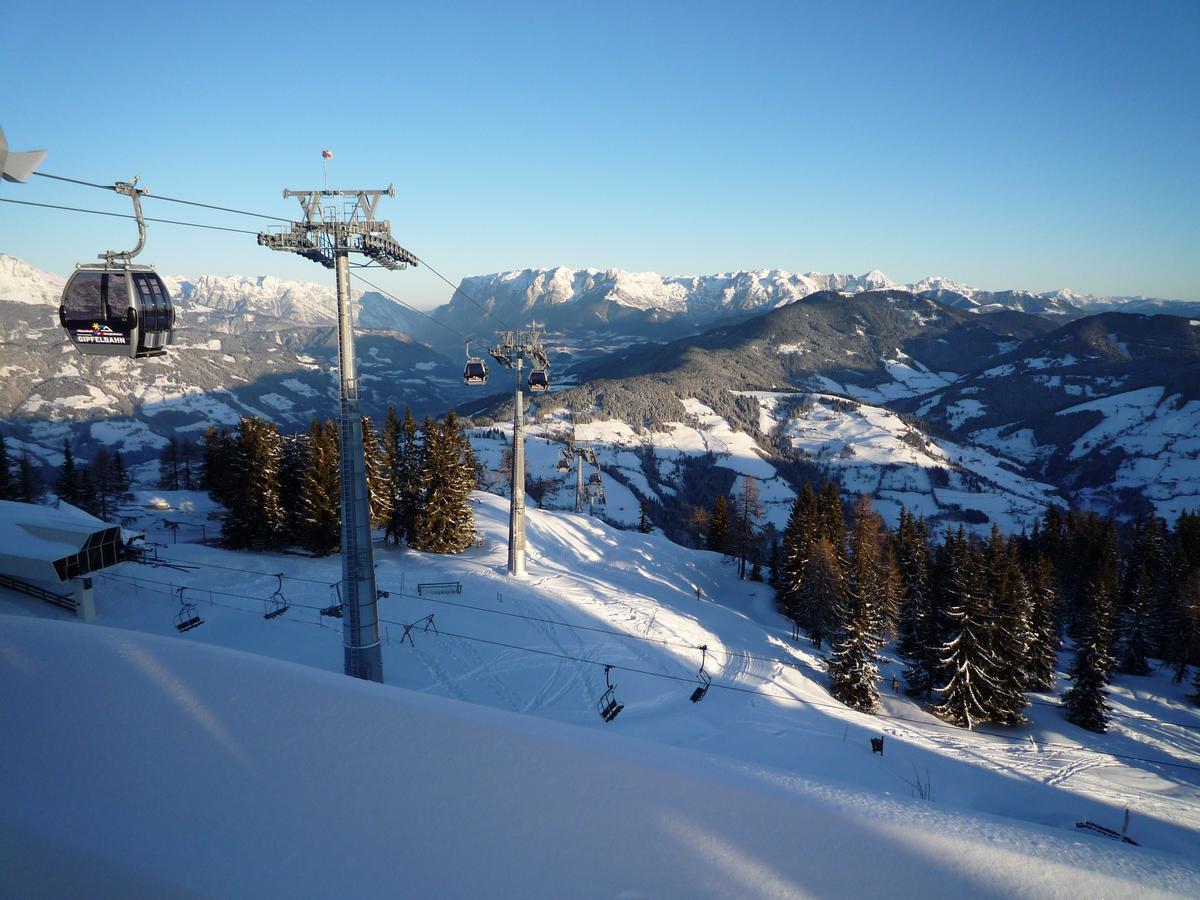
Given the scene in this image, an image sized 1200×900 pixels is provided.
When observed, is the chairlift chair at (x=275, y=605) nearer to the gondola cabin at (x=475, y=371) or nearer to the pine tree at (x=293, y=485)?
the pine tree at (x=293, y=485)

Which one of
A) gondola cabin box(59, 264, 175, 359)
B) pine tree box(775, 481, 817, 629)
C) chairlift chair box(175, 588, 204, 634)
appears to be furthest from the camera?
pine tree box(775, 481, 817, 629)

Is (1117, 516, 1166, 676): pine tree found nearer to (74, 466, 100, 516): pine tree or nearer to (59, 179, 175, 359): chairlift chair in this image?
(59, 179, 175, 359): chairlift chair

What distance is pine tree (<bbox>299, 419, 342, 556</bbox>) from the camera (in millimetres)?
27203

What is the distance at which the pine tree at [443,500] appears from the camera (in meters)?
29.4

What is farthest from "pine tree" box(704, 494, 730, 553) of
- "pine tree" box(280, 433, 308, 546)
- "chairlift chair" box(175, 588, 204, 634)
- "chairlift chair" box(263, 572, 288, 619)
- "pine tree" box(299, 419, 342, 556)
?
"chairlift chair" box(175, 588, 204, 634)

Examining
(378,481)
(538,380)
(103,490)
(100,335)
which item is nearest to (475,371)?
(538,380)

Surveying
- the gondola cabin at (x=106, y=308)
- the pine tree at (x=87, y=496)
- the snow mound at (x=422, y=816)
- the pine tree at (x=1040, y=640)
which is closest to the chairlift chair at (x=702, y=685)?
the snow mound at (x=422, y=816)

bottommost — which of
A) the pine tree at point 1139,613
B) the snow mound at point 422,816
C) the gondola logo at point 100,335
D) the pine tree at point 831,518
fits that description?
the pine tree at point 1139,613

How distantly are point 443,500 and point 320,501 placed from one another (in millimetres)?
5528

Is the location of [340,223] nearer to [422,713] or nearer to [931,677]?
[422,713]

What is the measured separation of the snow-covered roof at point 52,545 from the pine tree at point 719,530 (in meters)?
42.2

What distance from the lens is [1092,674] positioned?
1126 inches

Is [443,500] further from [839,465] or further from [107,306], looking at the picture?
[839,465]

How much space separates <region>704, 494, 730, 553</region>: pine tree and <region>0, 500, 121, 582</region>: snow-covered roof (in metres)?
42.2
